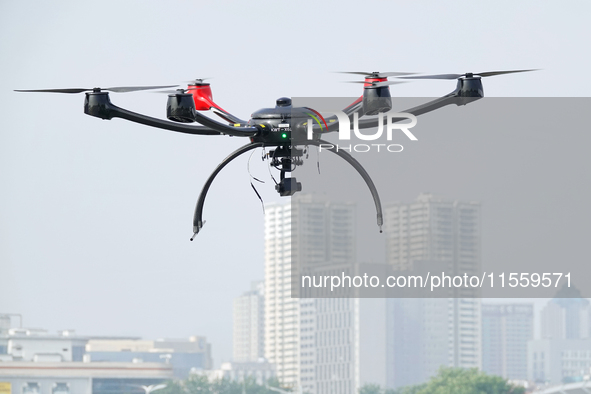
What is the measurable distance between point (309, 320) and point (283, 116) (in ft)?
255

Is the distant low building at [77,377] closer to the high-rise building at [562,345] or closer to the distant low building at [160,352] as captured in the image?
the distant low building at [160,352]

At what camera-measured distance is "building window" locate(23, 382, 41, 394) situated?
84438 mm

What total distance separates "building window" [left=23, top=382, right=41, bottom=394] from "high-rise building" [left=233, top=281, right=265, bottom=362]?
5618 cm

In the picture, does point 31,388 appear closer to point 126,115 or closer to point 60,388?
point 60,388

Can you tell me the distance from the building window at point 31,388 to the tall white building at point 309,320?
16.2 m

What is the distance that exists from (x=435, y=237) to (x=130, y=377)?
144 feet

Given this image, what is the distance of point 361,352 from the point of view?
267 feet

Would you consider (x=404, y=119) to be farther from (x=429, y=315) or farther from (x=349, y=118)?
(x=429, y=315)

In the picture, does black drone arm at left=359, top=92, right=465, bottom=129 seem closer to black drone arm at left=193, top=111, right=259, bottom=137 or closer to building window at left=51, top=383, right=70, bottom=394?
black drone arm at left=193, top=111, right=259, bottom=137

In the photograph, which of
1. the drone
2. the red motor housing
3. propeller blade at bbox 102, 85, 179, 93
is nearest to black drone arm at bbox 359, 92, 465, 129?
the drone

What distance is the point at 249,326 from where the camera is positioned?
466ft

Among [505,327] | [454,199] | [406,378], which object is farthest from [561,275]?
[505,327]

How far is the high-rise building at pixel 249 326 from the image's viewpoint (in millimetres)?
141125

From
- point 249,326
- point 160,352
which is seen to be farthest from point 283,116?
point 249,326
